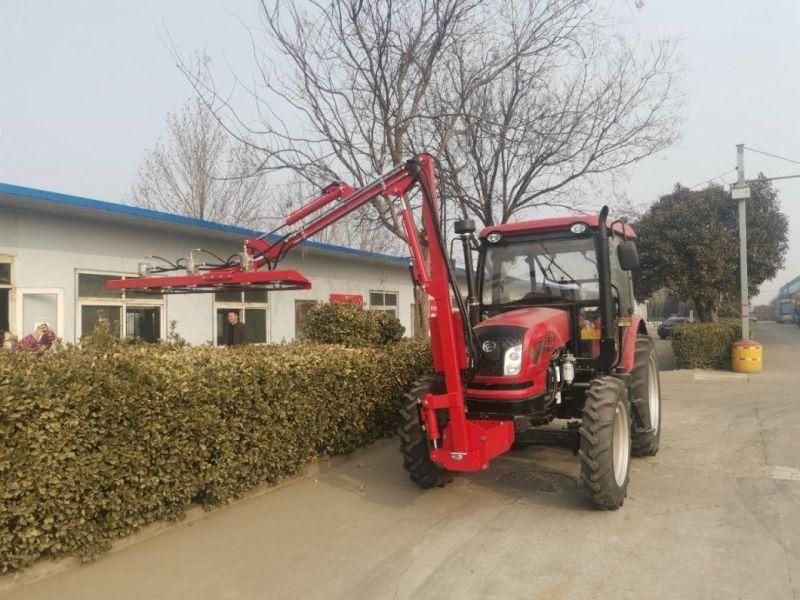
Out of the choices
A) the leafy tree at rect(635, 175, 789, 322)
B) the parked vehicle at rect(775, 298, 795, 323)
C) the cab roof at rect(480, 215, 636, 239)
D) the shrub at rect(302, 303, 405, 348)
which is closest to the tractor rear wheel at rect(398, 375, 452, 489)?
the cab roof at rect(480, 215, 636, 239)

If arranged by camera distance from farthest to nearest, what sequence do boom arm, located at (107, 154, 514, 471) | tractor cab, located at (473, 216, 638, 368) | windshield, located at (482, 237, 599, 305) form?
windshield, located at (482, 237, 599, 305)
tractor cab, located at (473, 216, 638, 368)
boom arm, located at (107, 154, 514, 471)

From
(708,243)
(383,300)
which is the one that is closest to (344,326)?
(383,300)

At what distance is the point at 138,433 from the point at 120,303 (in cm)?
611

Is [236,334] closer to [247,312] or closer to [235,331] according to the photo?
[235,331]

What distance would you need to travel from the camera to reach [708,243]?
19.0 m

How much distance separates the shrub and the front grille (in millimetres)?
2869

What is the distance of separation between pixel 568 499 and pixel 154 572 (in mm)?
3440

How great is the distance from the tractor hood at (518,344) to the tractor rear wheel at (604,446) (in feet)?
1.68

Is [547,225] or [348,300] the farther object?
[348,300]

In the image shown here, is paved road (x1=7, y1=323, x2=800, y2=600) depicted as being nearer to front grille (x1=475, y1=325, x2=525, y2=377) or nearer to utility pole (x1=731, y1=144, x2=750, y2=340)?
front grille (x1=475, y1=325, x2=525, y2=377)

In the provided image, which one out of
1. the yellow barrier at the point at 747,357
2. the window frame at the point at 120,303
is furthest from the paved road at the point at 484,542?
the yellow barrier at the point at 747,357

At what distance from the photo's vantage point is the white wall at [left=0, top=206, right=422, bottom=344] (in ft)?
27.1

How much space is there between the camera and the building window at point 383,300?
685 inches

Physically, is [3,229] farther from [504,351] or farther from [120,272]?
[504,351]
